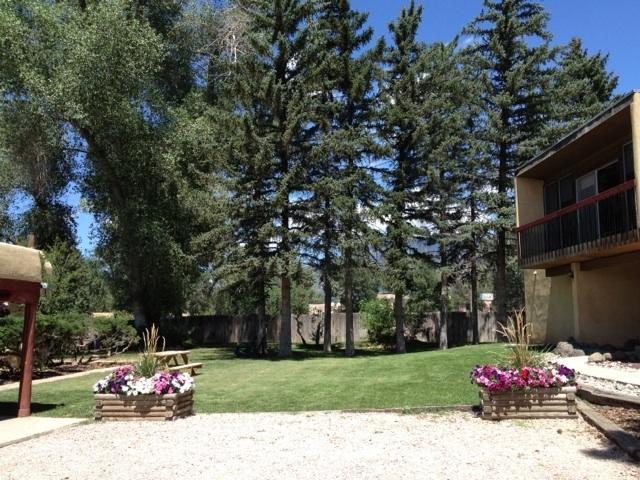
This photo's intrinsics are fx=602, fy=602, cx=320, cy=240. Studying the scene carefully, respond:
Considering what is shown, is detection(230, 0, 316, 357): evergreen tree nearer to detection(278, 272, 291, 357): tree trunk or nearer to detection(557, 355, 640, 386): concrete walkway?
detection(278, 272, 291, 357): tree trunk

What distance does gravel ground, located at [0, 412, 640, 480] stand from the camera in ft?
19.2

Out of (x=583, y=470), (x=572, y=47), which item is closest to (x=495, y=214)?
(x=572, y=47)

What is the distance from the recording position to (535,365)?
27.8 ft

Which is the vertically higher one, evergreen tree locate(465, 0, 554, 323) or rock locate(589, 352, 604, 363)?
evergreen tree locate(465, 0, 554, 323)

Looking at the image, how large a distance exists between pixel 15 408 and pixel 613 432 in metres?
9.35

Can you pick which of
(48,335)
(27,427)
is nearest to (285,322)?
(48,335)

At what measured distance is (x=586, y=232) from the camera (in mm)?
15156

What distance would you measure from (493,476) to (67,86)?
20.9m

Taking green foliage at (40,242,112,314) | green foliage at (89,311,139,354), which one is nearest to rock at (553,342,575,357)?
green foliage at (89,311,139,354)

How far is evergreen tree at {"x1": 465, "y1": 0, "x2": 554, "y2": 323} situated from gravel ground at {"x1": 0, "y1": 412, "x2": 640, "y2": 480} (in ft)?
58.7

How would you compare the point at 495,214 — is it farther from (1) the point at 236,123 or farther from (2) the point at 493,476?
(2) the point at 493,476

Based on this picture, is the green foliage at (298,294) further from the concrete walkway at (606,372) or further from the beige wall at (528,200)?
the concrete walkway at (606,372)

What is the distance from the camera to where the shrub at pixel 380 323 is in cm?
2820

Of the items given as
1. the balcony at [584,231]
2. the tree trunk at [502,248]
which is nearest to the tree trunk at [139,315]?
the tree trunk at [502,248]
